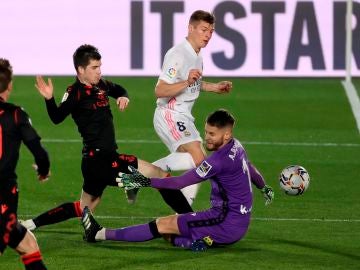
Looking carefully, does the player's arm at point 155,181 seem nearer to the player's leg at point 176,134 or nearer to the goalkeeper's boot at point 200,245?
the goalkeeper's boot at point 200,245

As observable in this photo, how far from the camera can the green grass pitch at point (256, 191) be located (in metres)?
9.15

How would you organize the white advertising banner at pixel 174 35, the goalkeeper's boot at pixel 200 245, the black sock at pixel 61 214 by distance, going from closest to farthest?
1. the goalkeeper's boot at pixel 200 245
2. the black sock at pixel 61 214
3. the white advertising banner at pixel 174 35

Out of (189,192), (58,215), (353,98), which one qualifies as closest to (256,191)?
(189,192)

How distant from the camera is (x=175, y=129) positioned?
35.0 feet

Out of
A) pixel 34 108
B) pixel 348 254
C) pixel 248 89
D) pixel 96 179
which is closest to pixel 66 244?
pixel 96 179

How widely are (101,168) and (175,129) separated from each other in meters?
1.14

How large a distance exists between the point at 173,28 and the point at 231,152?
1239 cm

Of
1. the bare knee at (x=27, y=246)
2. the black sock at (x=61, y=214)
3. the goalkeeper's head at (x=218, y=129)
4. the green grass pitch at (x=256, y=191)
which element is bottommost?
the green grass pitch at (x=256, y=191)

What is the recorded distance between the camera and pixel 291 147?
15188 millimetres

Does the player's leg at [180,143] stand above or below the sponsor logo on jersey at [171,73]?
below

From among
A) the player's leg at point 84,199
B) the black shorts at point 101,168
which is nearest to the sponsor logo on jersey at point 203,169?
the black shorts at point 101,168

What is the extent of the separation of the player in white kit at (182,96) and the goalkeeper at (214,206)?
1.08 meters

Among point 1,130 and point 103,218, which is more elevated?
point 1,130

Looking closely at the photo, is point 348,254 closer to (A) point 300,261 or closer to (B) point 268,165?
(A) point 300,261
